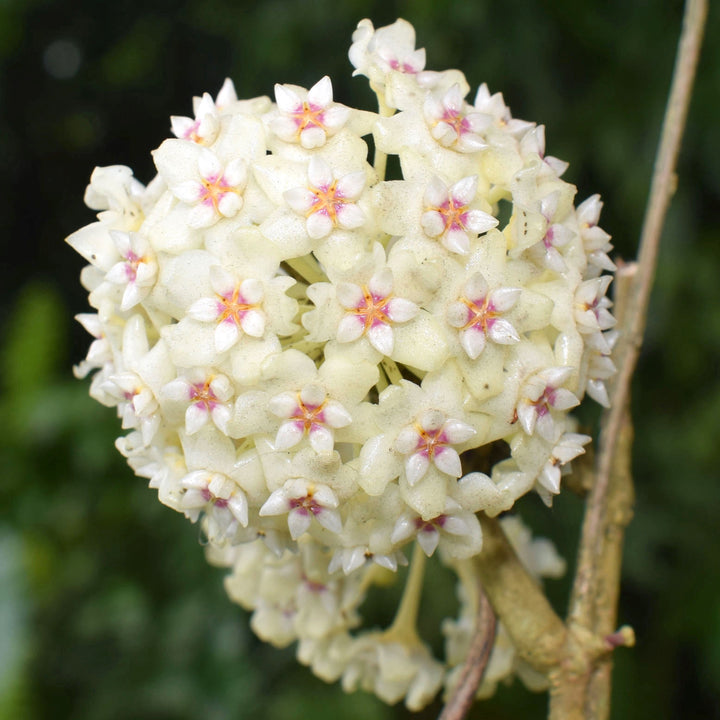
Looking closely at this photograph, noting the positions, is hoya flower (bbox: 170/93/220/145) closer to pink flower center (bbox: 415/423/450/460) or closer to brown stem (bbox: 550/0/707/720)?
pink flower center (bbox: 415/423/450/460)

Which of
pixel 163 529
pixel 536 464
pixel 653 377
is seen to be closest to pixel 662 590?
pixel 653 377

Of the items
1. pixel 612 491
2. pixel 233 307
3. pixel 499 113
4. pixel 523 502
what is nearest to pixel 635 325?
pixel 612 491

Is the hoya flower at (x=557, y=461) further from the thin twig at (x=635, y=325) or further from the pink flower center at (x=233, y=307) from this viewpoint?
the pink flower center at (x=233, y=307)

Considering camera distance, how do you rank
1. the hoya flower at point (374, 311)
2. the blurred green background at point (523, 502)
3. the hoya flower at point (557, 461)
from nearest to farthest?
the hoya flower at point (374, 311)
the hoya flower at point (557, 461)
the blurred green background at point (523, 502)

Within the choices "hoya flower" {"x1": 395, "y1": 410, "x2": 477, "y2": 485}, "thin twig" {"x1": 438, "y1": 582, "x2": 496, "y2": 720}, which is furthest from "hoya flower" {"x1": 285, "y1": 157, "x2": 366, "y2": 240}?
"thin twig" {"x1": 438, "y1": 582, "x2": 496, "y2": 720}

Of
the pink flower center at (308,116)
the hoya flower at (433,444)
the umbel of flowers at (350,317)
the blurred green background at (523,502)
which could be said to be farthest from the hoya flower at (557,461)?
the blurred green background at (523,502)

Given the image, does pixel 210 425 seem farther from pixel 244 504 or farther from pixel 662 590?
pixel 662 590
